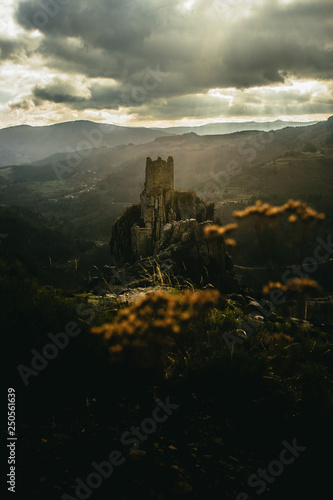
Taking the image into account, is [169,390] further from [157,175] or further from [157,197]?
[157,175]

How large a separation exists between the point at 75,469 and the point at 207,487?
110 cm

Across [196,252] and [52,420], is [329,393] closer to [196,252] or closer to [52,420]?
[52,420]

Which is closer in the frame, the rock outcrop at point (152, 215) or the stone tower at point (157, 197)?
the rock outcrop at point (152, 215)

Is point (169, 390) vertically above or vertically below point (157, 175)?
below

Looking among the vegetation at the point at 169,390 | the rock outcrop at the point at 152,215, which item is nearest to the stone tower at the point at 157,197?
the rock outcrop at the point at 152,215

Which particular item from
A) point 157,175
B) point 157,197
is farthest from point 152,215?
point 157,175

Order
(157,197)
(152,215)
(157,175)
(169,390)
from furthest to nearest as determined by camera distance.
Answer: (157,175) → (157,197) → (152,215) → (169,390)

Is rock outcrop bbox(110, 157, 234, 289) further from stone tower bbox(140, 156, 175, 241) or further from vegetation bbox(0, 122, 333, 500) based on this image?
vegetation bbox(0, 122, 333, 500)

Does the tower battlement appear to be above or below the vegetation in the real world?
above

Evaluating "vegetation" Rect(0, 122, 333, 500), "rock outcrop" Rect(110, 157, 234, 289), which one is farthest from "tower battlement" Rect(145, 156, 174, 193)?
"vegetation" Rect(0, 122, 333, 500)

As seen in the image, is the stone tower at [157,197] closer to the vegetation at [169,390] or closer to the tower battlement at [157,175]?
the tower battlement at [157,175]

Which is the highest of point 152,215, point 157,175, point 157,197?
point 157,175

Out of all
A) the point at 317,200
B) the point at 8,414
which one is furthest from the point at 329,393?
the point at 317,200

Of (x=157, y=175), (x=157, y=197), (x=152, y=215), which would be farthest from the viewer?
(x=157, y=175)
